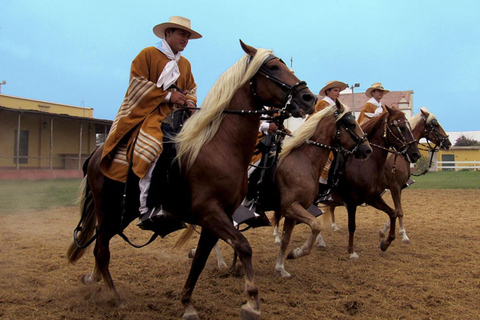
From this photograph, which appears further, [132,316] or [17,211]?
[17,211]

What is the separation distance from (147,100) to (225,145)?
975 millimetres

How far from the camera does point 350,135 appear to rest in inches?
257

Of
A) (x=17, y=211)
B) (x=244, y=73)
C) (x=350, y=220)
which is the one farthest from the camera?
(x=17, y=211)

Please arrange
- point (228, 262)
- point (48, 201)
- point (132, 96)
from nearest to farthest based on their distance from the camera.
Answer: point (132, 96), point (228, 262), point (48, 201)

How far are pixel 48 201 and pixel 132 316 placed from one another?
1163cm

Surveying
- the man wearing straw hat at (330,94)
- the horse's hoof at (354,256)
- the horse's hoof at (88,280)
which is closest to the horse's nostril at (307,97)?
the horse's hoof at (88,280)

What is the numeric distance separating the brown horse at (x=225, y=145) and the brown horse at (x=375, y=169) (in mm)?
3846

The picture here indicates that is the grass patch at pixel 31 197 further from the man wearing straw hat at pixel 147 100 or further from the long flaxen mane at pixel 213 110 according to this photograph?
the long flaxen mane at pixel 213 110

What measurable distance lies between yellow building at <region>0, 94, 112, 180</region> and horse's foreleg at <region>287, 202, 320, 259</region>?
19.7 m

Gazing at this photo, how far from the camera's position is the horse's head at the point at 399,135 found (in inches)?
311

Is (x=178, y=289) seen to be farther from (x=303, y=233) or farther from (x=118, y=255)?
(x=303, y=233)

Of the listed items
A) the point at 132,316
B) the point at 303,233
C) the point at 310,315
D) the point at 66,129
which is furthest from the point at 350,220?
the point at 66,129

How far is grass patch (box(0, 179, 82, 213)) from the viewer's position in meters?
13.1

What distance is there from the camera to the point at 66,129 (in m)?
27.0
